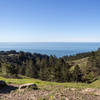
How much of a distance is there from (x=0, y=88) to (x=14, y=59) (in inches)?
6919

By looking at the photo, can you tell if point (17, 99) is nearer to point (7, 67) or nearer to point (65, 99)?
point (65, 99)

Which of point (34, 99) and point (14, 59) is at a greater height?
point (34, 99)

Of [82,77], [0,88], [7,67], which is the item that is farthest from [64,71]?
[0,88]

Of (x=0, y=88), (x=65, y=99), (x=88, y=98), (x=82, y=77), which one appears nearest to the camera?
(x=65, y=99)

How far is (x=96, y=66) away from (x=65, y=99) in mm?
59101

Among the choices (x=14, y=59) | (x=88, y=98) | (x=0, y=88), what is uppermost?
(x=88, y=98)

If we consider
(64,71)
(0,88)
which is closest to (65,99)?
(0,88)

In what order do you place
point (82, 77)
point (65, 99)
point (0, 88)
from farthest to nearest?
point (82, 77) < point (0, 88) < point (65, 99)

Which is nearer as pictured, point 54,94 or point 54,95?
point 54,95

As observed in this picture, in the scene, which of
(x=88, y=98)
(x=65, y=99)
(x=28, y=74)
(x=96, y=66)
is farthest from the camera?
(x=28, y=74)

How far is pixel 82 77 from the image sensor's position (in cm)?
5703

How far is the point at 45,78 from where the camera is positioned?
211 ft

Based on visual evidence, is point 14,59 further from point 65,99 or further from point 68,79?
point 65,99

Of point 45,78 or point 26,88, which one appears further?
point 45,78
